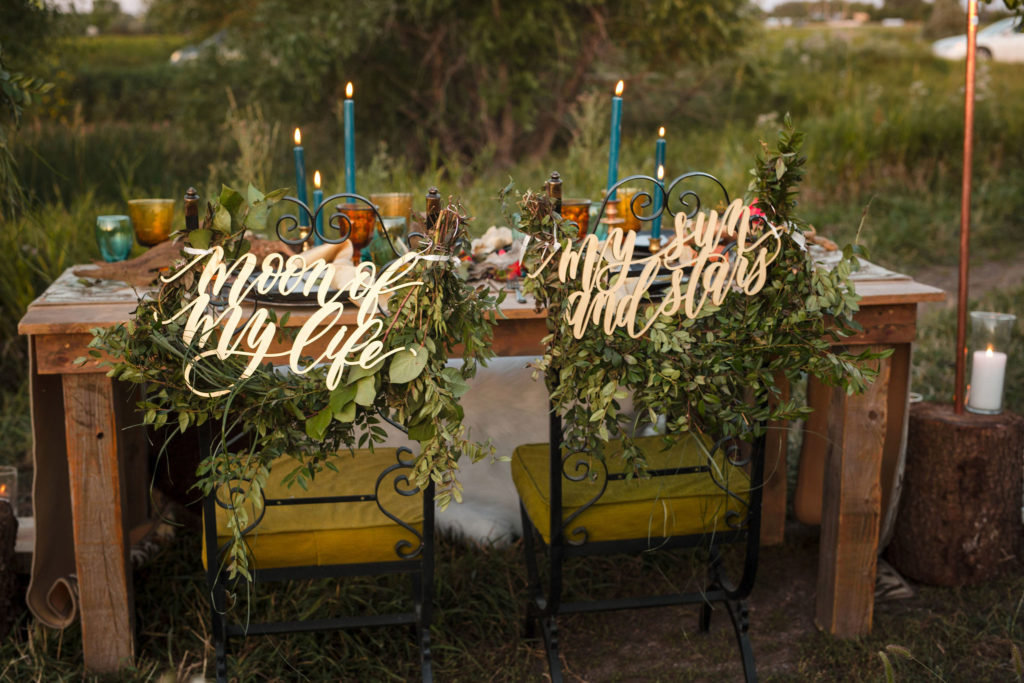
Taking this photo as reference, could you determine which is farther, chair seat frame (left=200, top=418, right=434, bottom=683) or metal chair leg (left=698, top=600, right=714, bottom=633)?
metal chair leg (left=698, top=600, right=714, bottom=633)

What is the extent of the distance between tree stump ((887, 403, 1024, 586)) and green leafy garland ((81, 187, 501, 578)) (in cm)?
144

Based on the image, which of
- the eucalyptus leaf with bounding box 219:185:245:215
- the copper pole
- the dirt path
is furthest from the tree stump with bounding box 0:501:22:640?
the dirt path

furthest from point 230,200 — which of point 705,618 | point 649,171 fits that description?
point 649,171

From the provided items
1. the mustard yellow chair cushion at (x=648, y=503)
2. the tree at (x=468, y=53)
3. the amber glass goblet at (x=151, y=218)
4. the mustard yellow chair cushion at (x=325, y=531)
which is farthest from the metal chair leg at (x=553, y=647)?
the tree at (x=468, y=53)

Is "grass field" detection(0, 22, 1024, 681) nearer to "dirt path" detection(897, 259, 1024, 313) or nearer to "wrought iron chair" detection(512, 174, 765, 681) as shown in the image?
"dirt path" detection(897, 259, 1024, 313)

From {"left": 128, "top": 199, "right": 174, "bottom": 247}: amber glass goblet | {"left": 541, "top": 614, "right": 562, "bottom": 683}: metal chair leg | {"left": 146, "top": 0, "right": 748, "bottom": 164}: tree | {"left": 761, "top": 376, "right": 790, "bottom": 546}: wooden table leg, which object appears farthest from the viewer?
{"left": 146, "top": 0, "right": 748, "bottom": 164}: tree

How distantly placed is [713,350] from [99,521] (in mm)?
1325

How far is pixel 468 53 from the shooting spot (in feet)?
23.9

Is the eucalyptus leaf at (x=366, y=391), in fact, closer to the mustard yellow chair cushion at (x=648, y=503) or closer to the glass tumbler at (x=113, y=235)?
the mustard yellow chair cushion at (x=648, y=503)

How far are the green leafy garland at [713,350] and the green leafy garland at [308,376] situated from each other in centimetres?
14

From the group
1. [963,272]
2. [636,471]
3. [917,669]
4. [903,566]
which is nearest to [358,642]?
[636,471]

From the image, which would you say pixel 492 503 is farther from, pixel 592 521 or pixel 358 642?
pixel 592 521

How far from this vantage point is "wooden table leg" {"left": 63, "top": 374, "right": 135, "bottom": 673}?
1913 mm

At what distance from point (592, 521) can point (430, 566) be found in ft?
1.05
